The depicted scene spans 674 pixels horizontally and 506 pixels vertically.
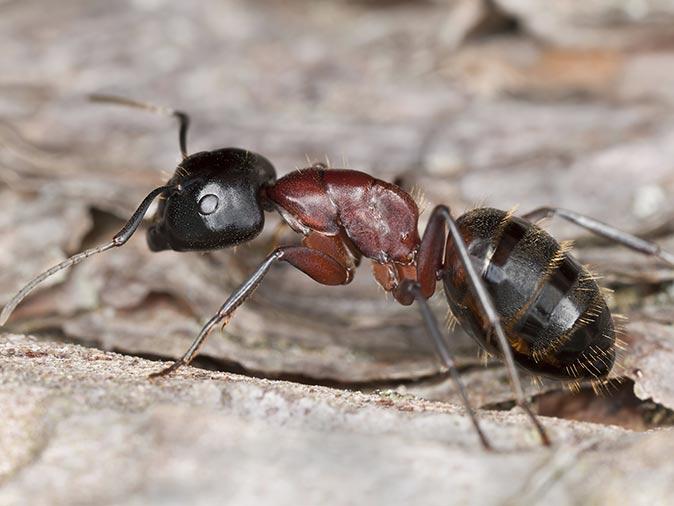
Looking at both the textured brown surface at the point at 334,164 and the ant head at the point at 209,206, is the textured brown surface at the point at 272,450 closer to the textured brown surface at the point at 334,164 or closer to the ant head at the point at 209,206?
the textured brown surface at the point at 334,164

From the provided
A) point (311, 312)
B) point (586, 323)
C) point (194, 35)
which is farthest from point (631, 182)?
point (194, 35)

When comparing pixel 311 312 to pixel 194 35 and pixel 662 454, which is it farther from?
pixel 194 35

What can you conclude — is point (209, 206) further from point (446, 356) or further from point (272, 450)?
point (272, 450)

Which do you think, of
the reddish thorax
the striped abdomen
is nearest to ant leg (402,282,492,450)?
the striped abdomen

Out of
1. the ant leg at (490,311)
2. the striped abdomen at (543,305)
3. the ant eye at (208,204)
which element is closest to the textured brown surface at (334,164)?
the ant leg at (490,311)

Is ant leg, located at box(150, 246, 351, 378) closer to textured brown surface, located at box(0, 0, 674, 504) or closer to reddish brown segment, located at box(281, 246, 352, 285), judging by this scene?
reddish brown segment, located at box(281, 246, 352, 285)

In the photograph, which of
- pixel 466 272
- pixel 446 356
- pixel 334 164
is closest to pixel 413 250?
pixel 466 272
